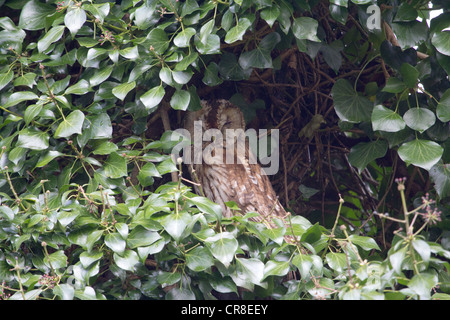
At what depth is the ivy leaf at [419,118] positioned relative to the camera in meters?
1.50

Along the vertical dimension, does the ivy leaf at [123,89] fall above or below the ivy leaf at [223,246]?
above

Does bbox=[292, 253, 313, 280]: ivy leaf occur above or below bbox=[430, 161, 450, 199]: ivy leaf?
below

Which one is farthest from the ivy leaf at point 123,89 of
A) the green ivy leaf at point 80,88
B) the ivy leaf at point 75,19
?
the ivy leaf at point 75,19

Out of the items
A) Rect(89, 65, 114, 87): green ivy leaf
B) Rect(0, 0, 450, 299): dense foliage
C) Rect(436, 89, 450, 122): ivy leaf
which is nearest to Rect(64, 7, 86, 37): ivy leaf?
Rect(0, 0, 450, 299): dense foliage

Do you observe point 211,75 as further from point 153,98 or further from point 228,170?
point 228,170

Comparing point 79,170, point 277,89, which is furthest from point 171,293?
point 277,89

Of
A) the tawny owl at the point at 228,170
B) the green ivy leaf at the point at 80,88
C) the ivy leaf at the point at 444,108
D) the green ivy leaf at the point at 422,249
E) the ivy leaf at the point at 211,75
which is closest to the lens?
the green ivy leaf at the point at 422,249

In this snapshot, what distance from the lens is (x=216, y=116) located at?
1979mm

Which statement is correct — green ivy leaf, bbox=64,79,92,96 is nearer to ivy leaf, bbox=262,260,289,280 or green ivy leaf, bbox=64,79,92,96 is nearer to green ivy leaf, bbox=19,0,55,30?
green ivy leaf, bbox=19,0,55,30

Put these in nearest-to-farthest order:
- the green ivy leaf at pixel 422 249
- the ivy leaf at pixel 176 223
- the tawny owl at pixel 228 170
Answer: the green ivy leaf at pixel 422 249, the ivy leaf at pixel 176 223, the tawny owl at pixel 228 170

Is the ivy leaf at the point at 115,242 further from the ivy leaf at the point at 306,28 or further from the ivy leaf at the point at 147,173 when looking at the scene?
the ivy leaf at the point at 306,28

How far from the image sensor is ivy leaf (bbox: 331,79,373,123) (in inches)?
65.5

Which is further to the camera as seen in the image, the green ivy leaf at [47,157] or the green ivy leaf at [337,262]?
the green ivy leaf at [47,157]

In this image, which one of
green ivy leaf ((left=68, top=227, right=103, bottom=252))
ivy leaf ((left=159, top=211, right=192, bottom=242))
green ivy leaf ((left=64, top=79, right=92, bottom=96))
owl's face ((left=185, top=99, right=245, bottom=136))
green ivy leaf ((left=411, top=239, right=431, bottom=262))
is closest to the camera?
green ivy leaf ((left=411, top=239, right=431, bottom=262))
